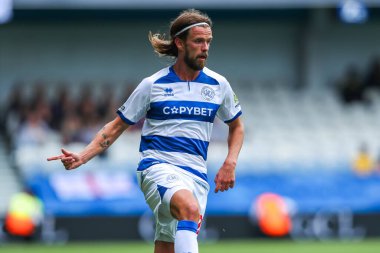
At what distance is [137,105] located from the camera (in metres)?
8.99

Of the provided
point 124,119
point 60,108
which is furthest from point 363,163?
point 124,119

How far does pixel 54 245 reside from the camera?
1952 centimetres

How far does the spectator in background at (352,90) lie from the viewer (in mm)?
26844

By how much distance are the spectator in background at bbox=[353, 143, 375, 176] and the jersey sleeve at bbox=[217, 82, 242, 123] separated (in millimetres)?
13791

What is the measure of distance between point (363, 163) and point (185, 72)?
1468cm

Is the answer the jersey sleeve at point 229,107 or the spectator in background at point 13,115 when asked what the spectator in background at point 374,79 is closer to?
the spectator in background at point 13,115

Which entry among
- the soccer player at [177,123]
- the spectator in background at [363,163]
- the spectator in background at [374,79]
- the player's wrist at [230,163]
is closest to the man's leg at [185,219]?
the soccer player at [177,123]

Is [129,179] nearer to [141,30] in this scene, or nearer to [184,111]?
[141,30]

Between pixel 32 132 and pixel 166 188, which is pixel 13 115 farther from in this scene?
pixel 166 188

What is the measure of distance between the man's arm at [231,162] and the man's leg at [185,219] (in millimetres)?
340

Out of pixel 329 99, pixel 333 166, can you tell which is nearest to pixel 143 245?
pixel 333 166

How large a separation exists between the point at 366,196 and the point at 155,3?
6.25 meters

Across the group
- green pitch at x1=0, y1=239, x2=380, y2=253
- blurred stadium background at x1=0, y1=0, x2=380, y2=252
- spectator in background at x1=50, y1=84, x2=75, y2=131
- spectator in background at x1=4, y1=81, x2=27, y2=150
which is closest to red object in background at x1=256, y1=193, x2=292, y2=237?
blurred stadium background at x1=0, y1=0, x2=380, y2=252

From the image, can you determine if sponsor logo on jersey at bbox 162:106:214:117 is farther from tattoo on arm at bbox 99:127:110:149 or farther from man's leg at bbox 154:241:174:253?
man's leg at bbox 154:241:174:253
